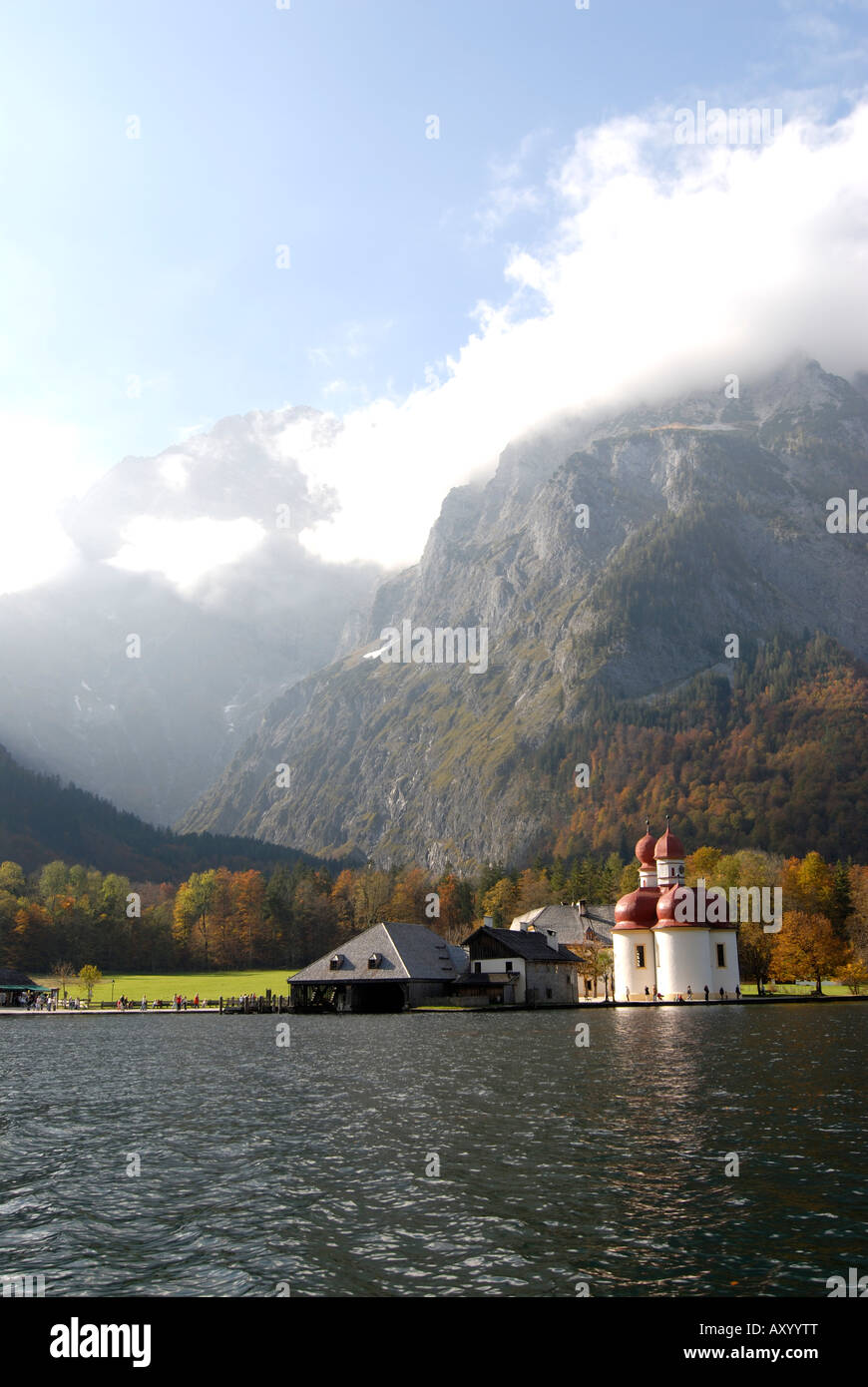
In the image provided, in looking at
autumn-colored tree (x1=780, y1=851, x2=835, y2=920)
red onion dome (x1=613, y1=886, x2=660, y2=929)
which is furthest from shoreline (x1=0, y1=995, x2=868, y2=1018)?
autumn-colored tree (x1=780, y1=851, x2=835, y2=920)

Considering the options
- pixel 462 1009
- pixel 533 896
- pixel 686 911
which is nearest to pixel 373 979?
pixel 462 1009

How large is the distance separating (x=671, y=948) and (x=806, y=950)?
19484 millimetres

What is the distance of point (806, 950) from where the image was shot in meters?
123

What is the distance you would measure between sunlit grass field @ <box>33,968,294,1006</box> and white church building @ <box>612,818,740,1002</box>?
46031 millimetres

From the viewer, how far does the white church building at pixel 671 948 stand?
114 m

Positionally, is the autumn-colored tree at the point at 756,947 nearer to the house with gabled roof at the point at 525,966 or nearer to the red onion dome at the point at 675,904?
the red onion dome at the point at 675,904

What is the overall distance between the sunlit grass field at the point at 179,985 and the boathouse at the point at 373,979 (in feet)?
60.9

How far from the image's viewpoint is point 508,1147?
2889 centimetres

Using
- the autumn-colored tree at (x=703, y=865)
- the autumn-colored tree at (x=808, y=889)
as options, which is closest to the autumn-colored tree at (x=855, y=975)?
the autumn-colored tree at (x=808, y=889)

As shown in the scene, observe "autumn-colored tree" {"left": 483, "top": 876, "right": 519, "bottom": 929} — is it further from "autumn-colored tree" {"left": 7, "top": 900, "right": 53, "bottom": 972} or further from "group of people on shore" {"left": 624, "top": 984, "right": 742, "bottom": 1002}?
"autumn-colored tree" {"left": 7, "top": 900, "right": 53, "bottom": 972}

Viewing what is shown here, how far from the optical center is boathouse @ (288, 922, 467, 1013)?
11444cm

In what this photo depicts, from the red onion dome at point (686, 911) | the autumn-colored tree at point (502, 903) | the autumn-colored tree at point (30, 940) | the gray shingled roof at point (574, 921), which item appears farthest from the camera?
the autumn-colored tree at point (502, 903)

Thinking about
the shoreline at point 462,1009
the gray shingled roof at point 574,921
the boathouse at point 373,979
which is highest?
the gray shingled roof at point 574,921
